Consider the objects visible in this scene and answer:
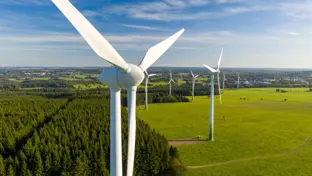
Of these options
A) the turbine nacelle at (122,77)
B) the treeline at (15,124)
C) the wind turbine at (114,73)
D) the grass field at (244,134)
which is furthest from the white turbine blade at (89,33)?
the treeline at (15,124)

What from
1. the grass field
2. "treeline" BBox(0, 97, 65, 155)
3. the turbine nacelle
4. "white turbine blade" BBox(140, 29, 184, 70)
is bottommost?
the grass field

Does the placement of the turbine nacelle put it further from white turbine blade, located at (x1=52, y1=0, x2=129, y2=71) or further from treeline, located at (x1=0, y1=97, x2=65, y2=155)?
treeline, located at (x1=0, y1=97, x2=65, y2=155)

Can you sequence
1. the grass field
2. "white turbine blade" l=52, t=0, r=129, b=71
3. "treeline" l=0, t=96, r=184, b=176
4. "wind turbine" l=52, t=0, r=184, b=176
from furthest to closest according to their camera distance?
1. the grass field
2. "treeline" l=0, t=96, r=184, b=176
3. "wind turbine" l=52, t=0, r=184, b=176
4. "white turbine blade" l=52, t=0, r=129, b=71

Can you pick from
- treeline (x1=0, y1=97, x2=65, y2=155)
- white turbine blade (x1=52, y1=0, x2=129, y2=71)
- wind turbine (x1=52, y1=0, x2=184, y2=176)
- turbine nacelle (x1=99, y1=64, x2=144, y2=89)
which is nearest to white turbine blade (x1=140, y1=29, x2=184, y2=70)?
wind turbine (x1=52, y1=0, x2=184, y2=176)

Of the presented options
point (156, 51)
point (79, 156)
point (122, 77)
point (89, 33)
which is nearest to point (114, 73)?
point (122, 77)

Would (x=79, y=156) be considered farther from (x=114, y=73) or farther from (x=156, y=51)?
(x=114, y=73)

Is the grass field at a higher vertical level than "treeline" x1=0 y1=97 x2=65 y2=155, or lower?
lower

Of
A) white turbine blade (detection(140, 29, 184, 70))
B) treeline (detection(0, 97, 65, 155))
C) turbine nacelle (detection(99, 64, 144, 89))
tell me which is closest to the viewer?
turbine nacelle (detection(99, 64, 144, 89))
